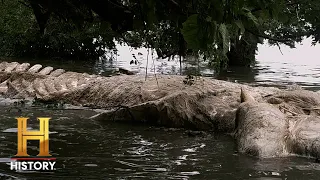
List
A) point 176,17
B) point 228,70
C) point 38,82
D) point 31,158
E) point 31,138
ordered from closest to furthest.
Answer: point 176,17 < point 31,158 < point 31,138 < point 38,82 < point 228,70

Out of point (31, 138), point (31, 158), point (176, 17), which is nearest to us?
point (176, 17)

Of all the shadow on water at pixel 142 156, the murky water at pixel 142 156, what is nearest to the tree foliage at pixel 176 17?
the murky water at pixel 142 156

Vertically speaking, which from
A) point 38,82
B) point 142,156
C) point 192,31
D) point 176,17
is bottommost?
point 142,156

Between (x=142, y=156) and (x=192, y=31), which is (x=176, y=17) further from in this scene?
(x=142, y=156)

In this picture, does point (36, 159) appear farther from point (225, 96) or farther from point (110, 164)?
point (225, 96)

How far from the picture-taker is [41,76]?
10.8m

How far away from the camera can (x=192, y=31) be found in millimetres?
2732

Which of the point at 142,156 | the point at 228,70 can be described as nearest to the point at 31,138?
the point at 142,156

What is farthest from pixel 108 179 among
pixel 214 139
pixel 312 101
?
pixel 312 101

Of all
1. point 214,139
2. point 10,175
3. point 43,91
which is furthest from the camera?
point 43,91

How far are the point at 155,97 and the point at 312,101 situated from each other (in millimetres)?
2534

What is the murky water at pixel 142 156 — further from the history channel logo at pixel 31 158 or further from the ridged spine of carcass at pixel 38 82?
the ridged spine of carcass at pixel 38 82

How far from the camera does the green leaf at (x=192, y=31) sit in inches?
107

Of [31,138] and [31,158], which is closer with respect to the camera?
[31,158]
